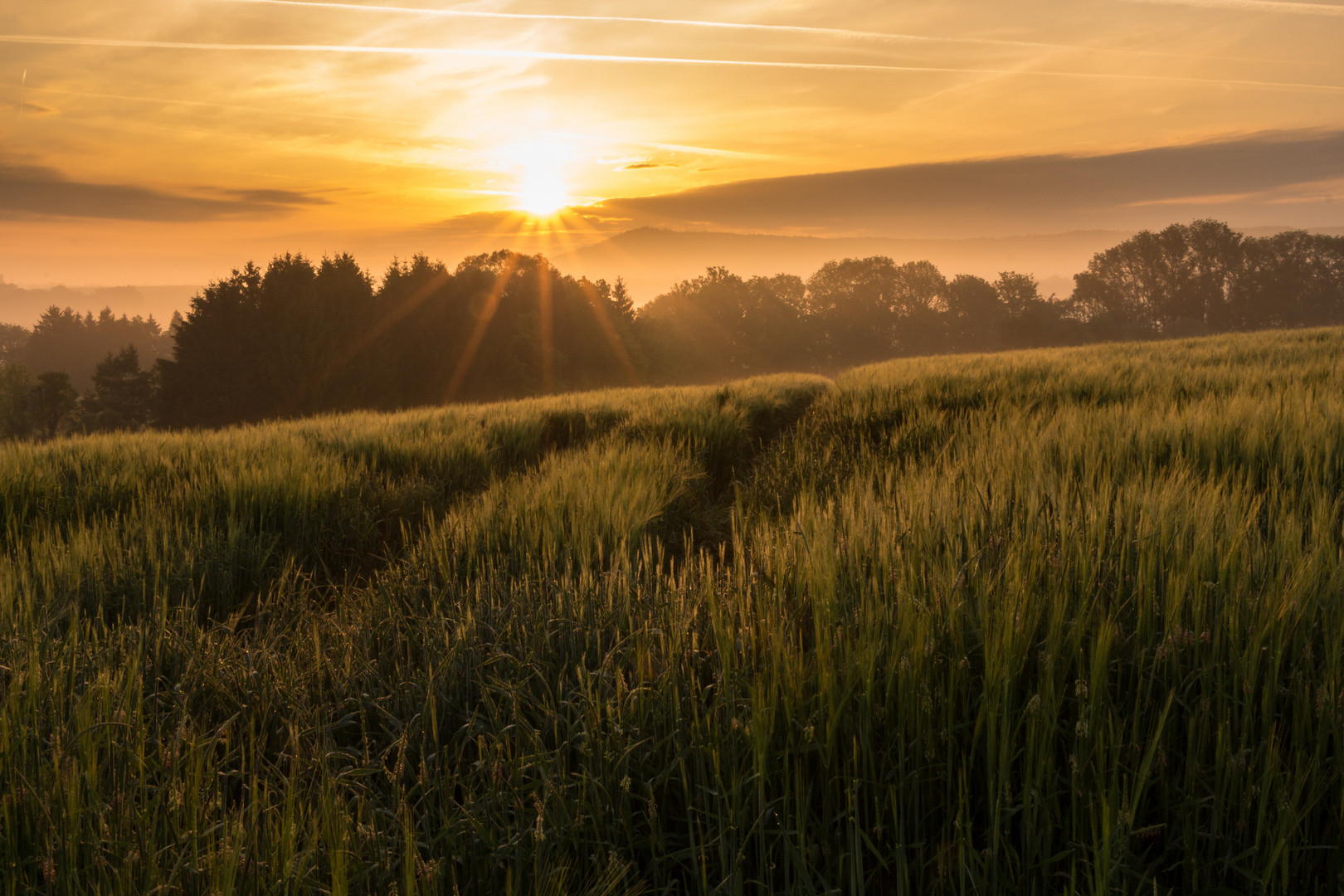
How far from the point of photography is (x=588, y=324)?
42.6 metres

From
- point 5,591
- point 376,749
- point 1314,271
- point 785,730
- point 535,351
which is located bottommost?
point 376,749

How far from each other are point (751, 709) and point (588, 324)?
4234 centimetres

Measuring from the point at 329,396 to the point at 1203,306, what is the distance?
75104 millimetres

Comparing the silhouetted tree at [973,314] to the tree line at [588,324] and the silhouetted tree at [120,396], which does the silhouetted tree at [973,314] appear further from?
the silhouetted tree at [120,396]

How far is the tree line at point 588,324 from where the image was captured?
33.3m

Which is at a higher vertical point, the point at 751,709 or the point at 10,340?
the point at 10,340

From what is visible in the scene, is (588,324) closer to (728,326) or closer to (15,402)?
(728,326)

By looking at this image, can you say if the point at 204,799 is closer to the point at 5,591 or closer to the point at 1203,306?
the point at 5,591

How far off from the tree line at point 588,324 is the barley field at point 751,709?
34.2 metres

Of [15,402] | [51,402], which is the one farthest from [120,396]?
[15,402]

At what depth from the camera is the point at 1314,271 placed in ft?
212

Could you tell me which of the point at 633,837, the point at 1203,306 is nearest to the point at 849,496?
the point at 633,837

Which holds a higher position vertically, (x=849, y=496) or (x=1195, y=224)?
(x=1195, y=224)

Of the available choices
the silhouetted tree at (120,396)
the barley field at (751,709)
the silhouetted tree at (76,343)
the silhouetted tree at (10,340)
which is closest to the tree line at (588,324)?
the silhouetted tree at (120,396)
